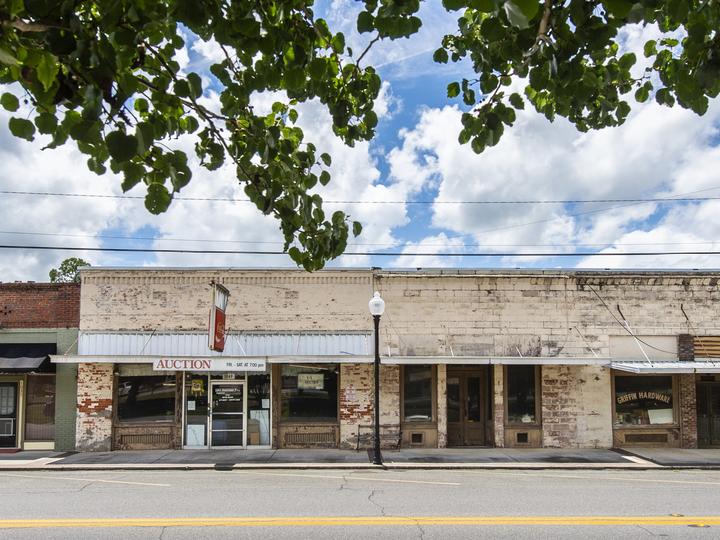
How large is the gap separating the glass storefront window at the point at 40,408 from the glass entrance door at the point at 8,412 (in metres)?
0.35

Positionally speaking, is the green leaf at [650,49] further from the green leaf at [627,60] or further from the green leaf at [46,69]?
the green leaf at [46,69]

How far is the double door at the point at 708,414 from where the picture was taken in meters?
17.9

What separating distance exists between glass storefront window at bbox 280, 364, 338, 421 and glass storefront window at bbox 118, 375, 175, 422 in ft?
10.6

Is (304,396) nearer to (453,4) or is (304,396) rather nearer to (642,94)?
(642,94)

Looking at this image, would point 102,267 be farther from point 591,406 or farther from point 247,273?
point 591,406

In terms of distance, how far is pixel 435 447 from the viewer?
17250 millimetres

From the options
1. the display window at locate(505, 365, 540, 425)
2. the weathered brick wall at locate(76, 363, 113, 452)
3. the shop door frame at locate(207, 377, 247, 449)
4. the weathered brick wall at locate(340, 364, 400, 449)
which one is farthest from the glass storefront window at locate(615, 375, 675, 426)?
the weathered brick wall at locate(76, 363, 113, 452)

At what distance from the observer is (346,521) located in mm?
9227

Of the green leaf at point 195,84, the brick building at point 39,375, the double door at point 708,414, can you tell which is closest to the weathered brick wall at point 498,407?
the double door at point 708,414

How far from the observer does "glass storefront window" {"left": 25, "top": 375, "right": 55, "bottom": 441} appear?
17.2 meters

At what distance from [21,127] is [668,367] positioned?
16.9 metres

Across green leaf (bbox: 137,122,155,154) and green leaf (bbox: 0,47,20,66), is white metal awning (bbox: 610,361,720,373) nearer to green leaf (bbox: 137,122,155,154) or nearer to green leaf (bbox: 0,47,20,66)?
green leaf (bbox: 137,122,155,154)

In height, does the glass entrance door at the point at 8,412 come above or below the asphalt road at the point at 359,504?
above

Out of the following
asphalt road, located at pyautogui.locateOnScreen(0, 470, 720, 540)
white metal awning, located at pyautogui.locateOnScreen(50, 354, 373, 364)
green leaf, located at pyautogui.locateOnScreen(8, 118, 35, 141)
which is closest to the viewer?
green leaf, located at pyautogui.locateOnScreen(8, 118, 35, 141)
